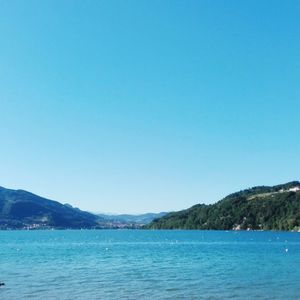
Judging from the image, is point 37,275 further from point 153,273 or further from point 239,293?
point 239,293

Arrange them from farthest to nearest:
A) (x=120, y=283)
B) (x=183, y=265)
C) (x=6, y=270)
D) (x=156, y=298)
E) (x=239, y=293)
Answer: (x=183, y=265)
(x=6, y=270)
(x=120, y=283)
(x=239, y=293)
(x=156, y=298)

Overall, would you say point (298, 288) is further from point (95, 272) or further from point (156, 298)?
point (95, 272)

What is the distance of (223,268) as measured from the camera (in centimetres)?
7862

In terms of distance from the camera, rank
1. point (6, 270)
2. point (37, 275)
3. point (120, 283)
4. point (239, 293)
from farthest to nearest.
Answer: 1. point (6, 270)
2. point (37, 275)
3. point (120, 283)
4. point (239, 293)

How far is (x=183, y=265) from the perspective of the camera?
3324 inches

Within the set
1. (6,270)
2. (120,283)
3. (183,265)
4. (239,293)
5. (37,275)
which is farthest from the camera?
(183,265)

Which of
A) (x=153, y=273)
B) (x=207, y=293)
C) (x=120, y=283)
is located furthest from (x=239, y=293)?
(x=153, y=273)

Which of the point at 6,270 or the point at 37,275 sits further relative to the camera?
the point at 6,270

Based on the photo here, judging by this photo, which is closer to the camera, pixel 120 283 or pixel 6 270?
pixel 120 283

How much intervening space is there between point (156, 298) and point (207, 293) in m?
6.34

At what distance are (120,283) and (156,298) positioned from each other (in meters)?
12.9

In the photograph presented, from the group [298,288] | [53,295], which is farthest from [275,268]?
[53,295]

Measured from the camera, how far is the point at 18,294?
50.7 m

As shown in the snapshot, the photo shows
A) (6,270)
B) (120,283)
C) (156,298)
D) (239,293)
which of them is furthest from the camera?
(6,270)
